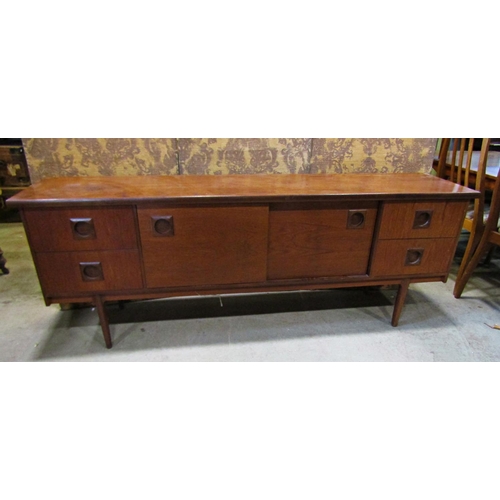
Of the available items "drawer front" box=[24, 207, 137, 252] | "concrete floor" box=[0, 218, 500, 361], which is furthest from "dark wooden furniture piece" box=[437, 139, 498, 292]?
"drawer front" box=[24, 207, 137, 252]

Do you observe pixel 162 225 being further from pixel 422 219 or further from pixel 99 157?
pixel 422 219

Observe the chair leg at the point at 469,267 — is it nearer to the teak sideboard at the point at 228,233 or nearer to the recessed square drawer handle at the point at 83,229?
the teak sideboard at the point at 228,233

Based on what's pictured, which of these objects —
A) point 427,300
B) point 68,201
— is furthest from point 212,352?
point 427,300

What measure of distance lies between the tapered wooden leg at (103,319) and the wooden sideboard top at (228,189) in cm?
42

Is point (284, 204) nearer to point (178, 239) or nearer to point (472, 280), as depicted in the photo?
point (178, 239)

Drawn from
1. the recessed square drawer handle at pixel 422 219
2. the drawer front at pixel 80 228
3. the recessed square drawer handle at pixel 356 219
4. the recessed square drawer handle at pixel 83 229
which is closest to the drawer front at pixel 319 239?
the recessed square drawer handle at pixel 356 219

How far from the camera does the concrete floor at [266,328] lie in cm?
148

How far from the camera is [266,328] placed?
64.5 inches

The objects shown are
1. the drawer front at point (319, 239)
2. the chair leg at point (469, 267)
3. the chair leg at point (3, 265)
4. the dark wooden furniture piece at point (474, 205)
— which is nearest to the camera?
the drawer front at point (319, 239)

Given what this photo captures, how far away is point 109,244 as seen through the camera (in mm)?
1238

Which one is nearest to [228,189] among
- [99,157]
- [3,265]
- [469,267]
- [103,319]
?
[99,157]

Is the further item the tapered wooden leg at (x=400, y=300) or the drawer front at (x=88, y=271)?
the tapered wooden leg at (x=400, y=300)

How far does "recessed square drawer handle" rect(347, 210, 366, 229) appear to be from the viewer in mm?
1323

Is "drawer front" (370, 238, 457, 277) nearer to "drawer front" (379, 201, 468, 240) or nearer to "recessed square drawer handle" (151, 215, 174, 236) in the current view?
"drawer front" (379, 201, 468, 240)
